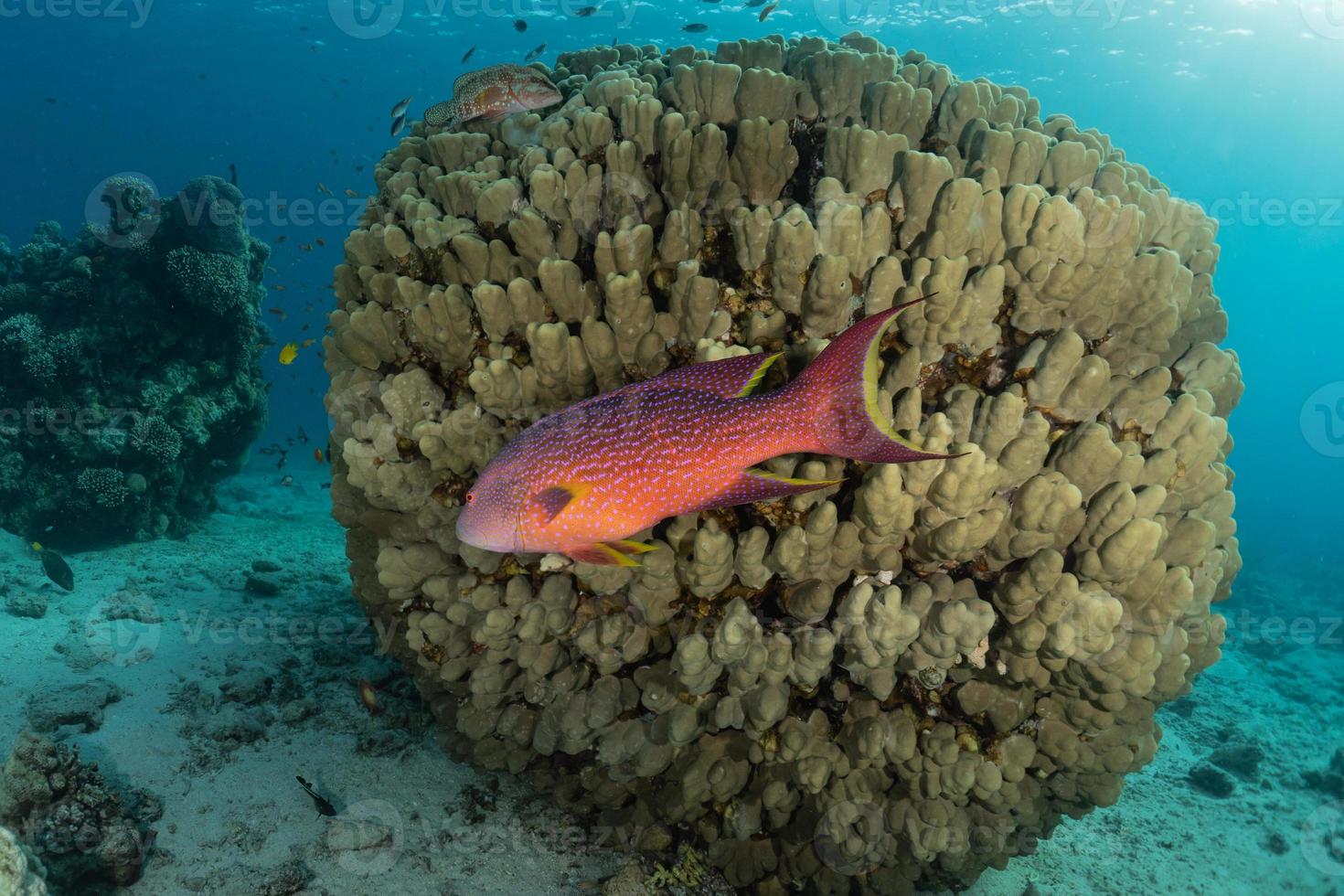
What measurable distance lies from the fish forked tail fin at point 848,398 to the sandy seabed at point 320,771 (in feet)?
9.38

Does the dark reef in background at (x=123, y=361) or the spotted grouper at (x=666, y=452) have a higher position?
the spotted grouper at (x=666, y=452)

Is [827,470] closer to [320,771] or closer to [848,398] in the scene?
[848,398]

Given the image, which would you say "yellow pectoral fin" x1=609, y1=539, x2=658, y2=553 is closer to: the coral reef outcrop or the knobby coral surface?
the knobby coral surface

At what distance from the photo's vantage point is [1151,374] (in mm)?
2791

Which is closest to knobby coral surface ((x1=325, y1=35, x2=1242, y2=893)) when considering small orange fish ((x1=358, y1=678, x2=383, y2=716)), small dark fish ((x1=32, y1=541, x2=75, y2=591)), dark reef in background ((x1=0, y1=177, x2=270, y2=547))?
small orange fish ((x1=358, y1=678, x2=383, y2=716))

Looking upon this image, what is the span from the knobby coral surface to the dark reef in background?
10.1 metres

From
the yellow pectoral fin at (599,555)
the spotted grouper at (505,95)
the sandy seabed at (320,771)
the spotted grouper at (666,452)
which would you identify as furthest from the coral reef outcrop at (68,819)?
the spotted grouper at (505,95)

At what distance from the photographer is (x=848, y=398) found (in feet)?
6.56

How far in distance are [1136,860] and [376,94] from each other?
6780 centimetres

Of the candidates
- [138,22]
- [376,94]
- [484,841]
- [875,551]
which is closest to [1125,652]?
[875,551]

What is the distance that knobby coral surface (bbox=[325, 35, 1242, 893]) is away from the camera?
264 cm

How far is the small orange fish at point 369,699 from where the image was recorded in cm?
434

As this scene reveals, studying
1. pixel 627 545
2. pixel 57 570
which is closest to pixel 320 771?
pixel 627 545

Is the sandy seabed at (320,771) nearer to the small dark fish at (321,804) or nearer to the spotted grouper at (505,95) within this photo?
the small dark fish at (321,804)
